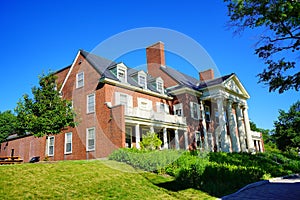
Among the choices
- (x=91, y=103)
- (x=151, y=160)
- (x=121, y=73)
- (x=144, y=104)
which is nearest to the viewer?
(x=151, y=160)

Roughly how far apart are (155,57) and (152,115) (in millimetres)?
11771

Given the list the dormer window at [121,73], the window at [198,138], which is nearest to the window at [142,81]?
the dormer window at [121,73]

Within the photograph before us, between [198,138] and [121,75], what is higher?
[121,75]

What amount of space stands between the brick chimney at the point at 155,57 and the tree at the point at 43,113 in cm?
1374

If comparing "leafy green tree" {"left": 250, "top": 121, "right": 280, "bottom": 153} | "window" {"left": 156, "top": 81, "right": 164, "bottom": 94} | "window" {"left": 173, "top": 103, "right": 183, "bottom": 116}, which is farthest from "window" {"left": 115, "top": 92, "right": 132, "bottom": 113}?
"leafy green tree" {"left": 250, "top": 121, "right": 280, "bottom": 153}

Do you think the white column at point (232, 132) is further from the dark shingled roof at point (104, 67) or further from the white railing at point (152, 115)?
the dark shingled roof at point (104, 67)

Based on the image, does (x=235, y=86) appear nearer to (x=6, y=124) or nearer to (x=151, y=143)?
(x=151, y=143)

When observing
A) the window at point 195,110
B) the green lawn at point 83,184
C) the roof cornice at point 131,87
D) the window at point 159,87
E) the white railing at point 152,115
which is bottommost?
the green lawn at point 83,184

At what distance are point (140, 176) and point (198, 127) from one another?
16.2m

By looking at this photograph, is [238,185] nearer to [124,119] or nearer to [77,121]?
[124,119]

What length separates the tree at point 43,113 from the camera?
1805 centimetres

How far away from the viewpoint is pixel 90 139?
20.3 meters

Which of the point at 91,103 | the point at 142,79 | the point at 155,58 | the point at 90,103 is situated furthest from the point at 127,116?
the point at 155,58

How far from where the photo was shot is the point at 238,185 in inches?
461
